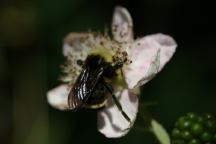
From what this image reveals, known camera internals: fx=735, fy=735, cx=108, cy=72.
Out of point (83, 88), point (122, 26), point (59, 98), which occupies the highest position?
point (122, 26)

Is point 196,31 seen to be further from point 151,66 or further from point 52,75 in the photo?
point 151,66

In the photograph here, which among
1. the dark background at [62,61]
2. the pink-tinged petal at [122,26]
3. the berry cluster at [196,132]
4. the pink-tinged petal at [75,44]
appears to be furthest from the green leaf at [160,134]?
the dark background at [62,61]

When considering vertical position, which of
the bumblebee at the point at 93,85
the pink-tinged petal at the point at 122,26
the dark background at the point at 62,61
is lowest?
the dark background at the point at 62,61

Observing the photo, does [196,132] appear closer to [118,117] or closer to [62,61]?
[118,117]

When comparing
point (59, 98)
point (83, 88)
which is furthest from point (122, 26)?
point (83, 88)

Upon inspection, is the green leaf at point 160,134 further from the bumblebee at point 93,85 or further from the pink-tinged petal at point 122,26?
the pink-tinged petal at point 122,26

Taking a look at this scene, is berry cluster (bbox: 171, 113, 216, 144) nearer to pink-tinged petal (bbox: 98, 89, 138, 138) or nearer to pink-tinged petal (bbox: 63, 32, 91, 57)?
pink-tinged petal (bbox: 98, 89, 138, 138)

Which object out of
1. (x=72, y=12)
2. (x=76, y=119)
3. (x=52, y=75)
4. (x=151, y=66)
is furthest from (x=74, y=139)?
(x=151, y=66)

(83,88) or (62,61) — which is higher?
(83,88)
